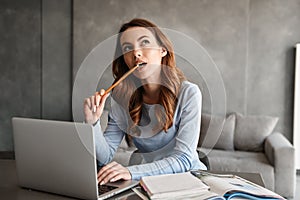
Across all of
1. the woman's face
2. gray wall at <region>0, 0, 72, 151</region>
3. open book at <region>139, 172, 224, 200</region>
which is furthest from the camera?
gray wall at <region>0, 0, 72, 151</region>

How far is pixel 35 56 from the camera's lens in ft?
16.7

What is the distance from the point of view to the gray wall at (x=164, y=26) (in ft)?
15.5

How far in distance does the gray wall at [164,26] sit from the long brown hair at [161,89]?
3.20 m

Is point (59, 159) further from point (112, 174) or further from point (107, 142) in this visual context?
point (107, 142)

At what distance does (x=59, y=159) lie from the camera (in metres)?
1.31

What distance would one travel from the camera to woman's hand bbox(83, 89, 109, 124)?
4.55 feet

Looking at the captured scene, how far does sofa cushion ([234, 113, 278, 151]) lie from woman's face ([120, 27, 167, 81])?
3.01 meters

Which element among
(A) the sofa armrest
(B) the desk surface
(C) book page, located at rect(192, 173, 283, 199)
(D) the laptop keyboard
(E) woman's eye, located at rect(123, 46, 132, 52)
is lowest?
(A) the sofa armrest

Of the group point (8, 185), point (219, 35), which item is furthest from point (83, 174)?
point (219, 35)

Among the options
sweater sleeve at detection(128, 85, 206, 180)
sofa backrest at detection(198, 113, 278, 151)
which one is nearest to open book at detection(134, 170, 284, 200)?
sweater sleeve at detection(128, 85, 206, 180)

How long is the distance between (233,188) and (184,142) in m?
0.36

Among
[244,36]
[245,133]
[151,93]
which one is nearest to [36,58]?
[244,36]

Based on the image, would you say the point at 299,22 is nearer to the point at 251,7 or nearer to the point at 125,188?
the point at 251,7

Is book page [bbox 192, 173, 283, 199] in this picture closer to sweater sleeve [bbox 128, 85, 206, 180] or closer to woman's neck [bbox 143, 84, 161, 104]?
sweater sleeve [bbox 128, 85, 206, 180]
